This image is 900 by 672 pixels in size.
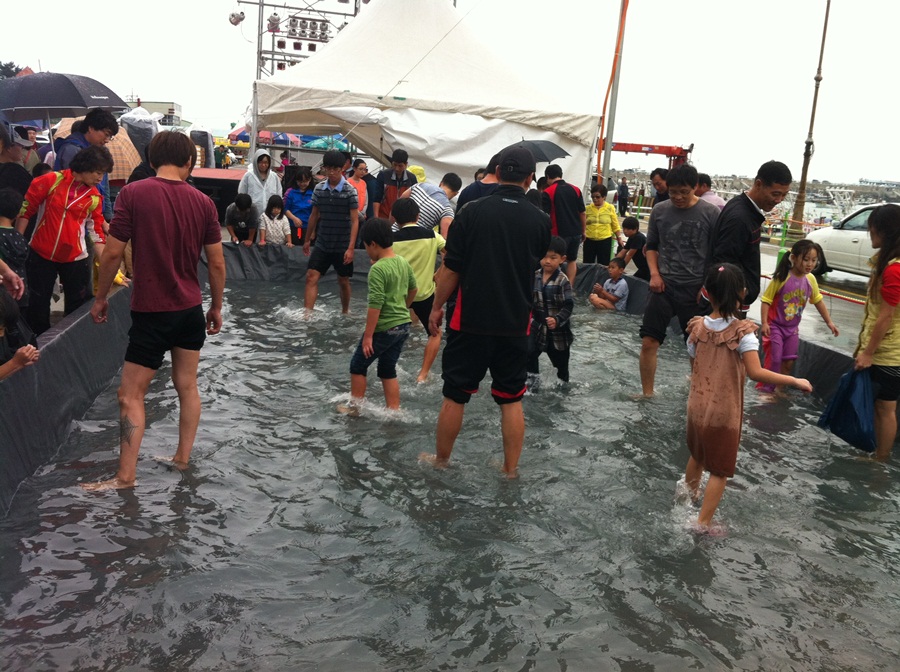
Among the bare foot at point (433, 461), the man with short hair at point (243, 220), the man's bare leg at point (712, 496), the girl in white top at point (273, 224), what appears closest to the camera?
the man's bare leg at point (712, 496)

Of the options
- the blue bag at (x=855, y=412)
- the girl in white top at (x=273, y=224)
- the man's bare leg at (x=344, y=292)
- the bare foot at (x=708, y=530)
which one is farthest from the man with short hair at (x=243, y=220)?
the bare foot at (x=708, y=530)

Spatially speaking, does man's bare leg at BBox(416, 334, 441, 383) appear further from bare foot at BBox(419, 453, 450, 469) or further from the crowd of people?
bare foot at BBox(419, 453, 450, 469)

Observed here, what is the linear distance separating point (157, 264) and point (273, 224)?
9.17 meters

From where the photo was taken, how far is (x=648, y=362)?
7246mm

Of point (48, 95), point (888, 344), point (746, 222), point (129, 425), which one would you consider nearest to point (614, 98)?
point (48, 95)

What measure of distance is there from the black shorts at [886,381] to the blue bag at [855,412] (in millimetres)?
50

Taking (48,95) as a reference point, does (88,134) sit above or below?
below

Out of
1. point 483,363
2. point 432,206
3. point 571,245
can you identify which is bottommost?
point 483,363

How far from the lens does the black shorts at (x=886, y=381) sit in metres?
5.80

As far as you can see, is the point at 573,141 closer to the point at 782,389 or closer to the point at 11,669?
the point at 782,389

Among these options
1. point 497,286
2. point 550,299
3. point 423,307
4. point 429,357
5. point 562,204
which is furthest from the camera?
point 562,204

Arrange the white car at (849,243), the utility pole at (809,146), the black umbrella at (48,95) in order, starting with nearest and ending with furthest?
the black umbrella at (48,95), the white car at (849,243), the utility pole at (809,146)

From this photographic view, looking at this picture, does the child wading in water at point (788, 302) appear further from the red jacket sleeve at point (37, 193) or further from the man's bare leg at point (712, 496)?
the red jacket sleeve at point (37, 193)

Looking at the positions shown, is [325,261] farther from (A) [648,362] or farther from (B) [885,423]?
(B) [885,423]
